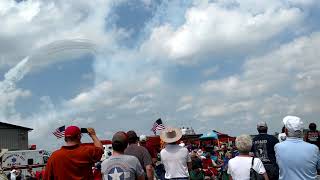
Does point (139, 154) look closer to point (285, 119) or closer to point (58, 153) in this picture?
point (58, 153)

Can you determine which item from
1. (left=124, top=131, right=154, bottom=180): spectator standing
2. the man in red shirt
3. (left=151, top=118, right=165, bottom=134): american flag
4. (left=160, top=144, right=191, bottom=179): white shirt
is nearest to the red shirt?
the man in red shirt

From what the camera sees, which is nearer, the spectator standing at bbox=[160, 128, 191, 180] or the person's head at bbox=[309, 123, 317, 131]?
the spectator standing at bbox=[160, 128, 191, 180]

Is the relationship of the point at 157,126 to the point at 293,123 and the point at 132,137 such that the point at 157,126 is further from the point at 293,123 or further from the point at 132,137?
the point at 293,123

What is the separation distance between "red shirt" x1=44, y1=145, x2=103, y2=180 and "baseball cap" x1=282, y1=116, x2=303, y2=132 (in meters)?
2.39

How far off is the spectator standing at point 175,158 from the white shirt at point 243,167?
2759 mm

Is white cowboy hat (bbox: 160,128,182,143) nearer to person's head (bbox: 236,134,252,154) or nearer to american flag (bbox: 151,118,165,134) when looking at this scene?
person's head (bbox: 236,134,252,154)

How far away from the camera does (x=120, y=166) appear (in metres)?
6.19

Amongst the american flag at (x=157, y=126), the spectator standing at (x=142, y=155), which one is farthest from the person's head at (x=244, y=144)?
the american flag at (x=157, y=126)

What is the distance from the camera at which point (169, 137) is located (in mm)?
9359

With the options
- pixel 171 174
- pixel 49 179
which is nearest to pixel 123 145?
pixel 49 179

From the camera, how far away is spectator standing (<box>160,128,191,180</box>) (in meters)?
9.15

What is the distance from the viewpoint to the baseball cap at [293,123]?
20.3 feet

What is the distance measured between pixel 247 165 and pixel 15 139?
2264 inches

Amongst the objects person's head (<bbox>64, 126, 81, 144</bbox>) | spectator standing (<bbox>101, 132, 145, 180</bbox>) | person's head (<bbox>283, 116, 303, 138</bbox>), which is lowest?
spectator standing (<bbox>101, 132, 145, 180</bbox>)
